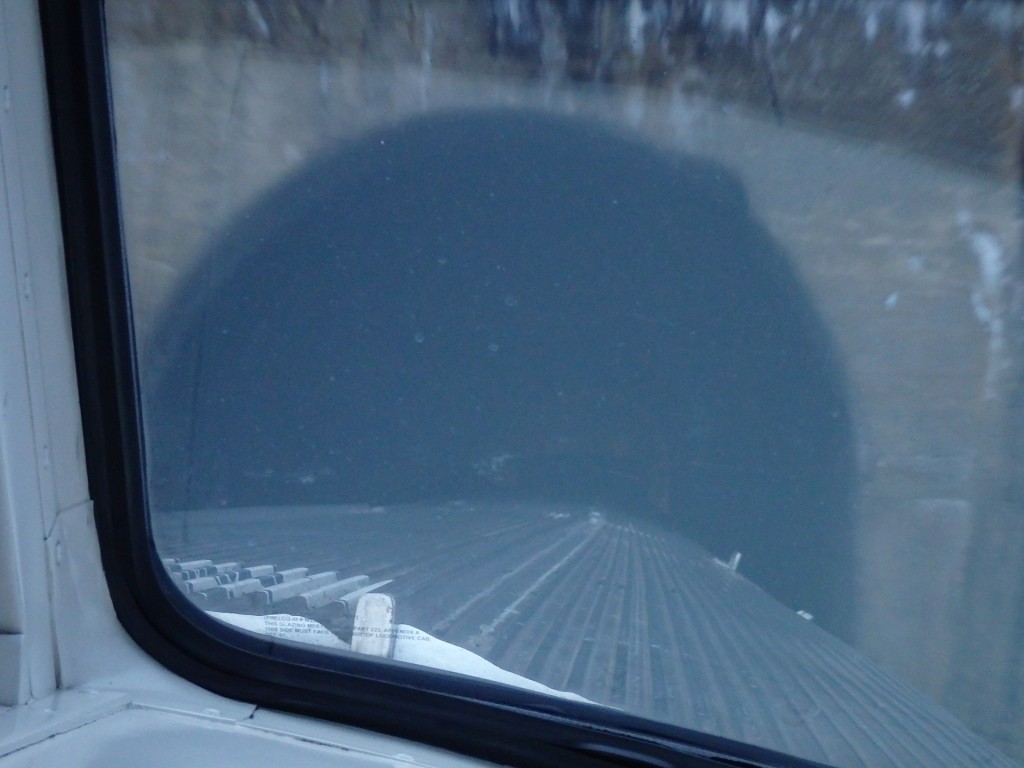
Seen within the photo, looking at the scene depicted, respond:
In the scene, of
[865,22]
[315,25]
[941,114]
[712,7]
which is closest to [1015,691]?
[941,114]

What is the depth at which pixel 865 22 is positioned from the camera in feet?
5.27

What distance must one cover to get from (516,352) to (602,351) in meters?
0.18

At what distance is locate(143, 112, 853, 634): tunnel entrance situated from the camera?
177 centimetres

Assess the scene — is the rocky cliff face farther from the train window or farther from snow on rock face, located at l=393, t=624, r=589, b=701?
snow on rock face, located at l=393, t=624, r=589, b=701

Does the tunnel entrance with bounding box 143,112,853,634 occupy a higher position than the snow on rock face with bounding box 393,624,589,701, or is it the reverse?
the tunnel entrance with bounding box 143,112,853,634

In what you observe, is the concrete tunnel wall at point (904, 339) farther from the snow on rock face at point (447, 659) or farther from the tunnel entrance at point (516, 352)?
the snow on rock face at point (447, 659)

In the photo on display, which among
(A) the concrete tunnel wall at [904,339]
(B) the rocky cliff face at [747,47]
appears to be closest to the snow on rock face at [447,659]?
(A) the concrete tunnel wall at [904,339]

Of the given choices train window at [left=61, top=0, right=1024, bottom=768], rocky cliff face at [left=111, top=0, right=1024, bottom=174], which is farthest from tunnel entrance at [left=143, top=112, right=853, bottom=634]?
rocky cliff face at [left=111, top=0, right=1024, bottom=174]

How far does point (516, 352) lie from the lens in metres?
1.88

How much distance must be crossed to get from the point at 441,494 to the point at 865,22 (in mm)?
1229

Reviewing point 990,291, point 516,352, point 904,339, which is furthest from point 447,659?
point 990,291

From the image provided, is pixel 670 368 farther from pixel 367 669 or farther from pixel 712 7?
pixel 367 669

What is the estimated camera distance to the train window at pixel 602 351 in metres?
1.67

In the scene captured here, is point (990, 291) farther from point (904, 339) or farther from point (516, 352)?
point (516, 352)
